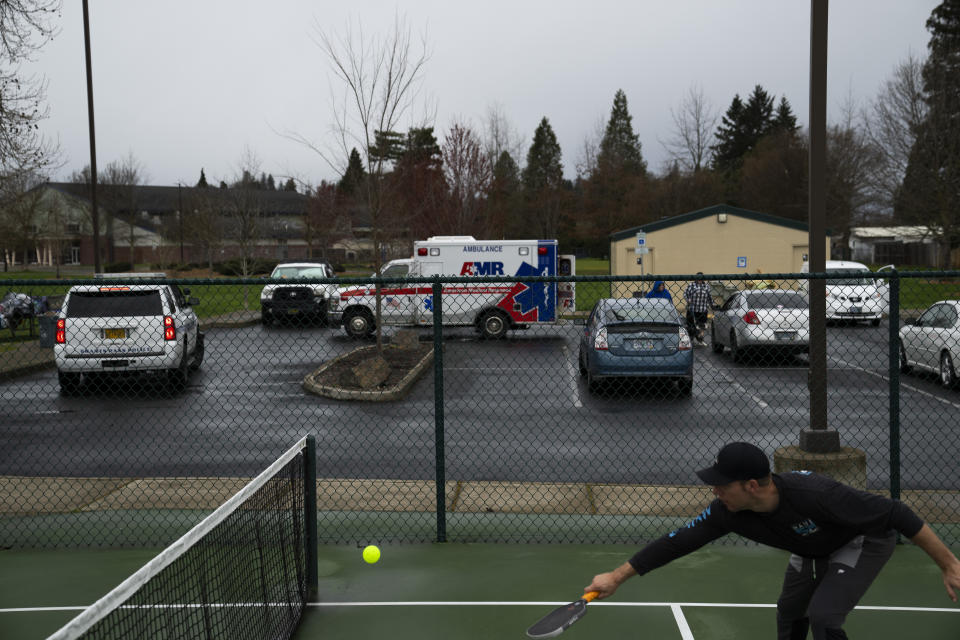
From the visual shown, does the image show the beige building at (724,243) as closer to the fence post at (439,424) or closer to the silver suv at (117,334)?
the silver suv at (117,334)

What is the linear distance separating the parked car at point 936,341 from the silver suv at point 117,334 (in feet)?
40.0

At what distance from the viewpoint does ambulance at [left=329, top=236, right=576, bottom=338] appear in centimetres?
2291

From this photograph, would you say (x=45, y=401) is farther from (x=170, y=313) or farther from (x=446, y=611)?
(x=446, y=611)

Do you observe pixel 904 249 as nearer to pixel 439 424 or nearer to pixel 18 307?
pixel 18 307

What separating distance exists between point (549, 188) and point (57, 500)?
53989 mm

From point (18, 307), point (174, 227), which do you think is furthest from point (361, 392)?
point (174, 227)

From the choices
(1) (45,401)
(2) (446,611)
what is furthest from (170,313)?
(2) (446,611)

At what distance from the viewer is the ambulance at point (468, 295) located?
22.9 meters

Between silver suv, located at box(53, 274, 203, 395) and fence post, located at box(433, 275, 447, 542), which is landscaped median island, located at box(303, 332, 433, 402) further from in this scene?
fence post, located at box(433, 275, 447, 542)

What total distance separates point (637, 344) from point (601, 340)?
580 millimetres

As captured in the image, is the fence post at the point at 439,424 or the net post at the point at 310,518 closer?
the net post at the point at 310,518

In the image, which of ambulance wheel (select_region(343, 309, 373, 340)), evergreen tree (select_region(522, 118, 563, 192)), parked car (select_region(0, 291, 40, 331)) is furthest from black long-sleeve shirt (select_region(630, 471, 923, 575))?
evergreen tree (select_region(522, 118, 563, 192))

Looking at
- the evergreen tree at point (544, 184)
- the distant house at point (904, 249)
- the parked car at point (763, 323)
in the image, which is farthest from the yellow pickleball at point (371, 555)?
the distant house at point (904, 249)

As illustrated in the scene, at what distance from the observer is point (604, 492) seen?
8.45m
